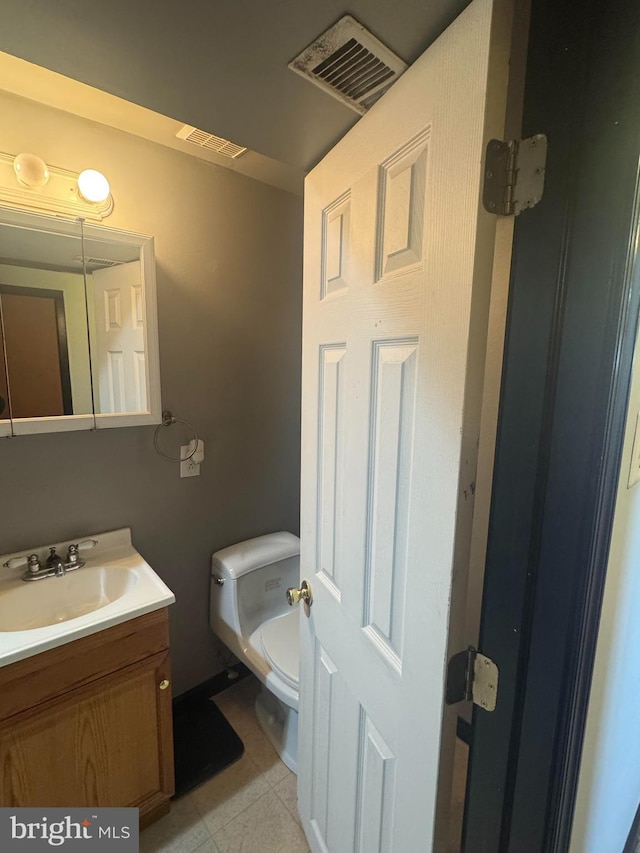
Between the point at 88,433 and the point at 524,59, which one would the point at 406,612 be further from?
the point at 88,433

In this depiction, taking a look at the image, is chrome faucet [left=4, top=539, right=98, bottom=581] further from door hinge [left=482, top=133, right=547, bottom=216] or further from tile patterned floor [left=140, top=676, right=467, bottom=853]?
door hinge [left=482, top=133, right=547, bottom=216]

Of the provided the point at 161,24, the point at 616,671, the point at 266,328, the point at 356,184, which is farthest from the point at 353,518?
the point at 266,328

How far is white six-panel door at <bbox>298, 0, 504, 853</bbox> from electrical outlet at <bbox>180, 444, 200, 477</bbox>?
760 millimetres

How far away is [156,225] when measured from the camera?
1.44 meters

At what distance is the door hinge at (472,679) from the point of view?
59cm

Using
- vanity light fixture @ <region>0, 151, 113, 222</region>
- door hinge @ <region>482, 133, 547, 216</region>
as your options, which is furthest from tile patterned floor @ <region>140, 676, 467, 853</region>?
vanity light fixture @ <region>0, 151, 113, 222</region>

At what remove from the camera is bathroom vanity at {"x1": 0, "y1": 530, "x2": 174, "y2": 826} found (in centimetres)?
101

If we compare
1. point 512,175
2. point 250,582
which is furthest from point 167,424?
point 512,175

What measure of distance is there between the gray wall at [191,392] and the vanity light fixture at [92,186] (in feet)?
0.24

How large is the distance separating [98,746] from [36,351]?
4.04 feet

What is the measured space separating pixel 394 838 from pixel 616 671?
0.53 m

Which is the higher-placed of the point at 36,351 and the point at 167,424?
the point at 36,351

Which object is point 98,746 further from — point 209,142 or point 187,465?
point 209,142

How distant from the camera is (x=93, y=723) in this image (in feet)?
3.70
